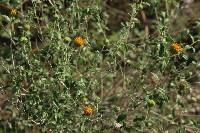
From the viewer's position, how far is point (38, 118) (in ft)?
10.0

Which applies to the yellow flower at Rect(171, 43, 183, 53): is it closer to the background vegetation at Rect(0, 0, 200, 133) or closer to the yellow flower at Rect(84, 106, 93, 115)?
the background vegetation at Rect(0, 0, 200, 133)

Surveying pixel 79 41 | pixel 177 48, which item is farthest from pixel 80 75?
pixel 177 48

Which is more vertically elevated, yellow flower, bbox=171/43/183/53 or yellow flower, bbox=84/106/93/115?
yellow flower, bbox=171/43/183/53

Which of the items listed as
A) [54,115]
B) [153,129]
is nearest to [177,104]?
[153,129]

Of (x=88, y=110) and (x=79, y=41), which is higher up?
(x=79, y=41)

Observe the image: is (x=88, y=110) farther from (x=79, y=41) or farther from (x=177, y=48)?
(x=177, y=48)

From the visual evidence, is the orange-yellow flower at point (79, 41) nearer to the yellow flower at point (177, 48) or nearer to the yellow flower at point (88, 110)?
the yellow flower at point (88, 110)

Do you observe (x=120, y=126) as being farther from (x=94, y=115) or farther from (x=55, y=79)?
(x=55, y=79)

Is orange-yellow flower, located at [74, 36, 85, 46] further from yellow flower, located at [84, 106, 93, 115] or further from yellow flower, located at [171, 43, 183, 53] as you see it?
yellow flower, located at [171, 43, 183, 53]

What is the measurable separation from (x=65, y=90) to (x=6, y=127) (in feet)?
2.76

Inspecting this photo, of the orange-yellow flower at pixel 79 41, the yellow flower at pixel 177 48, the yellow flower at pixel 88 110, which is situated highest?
the orange-yellow flower at pixel 79 41

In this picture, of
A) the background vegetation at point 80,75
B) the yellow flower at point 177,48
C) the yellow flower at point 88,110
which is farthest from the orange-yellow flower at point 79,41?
the yellow flower at point 177,48

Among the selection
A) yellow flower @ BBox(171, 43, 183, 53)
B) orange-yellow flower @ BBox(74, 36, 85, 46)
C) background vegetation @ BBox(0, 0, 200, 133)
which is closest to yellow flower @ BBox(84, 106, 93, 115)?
background vegetation @ BBox(0, 0, 200, 133)

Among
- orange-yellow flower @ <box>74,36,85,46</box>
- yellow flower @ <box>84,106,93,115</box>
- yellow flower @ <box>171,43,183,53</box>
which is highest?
orange-yellow flower @ <box>74,36,85,46</box>
